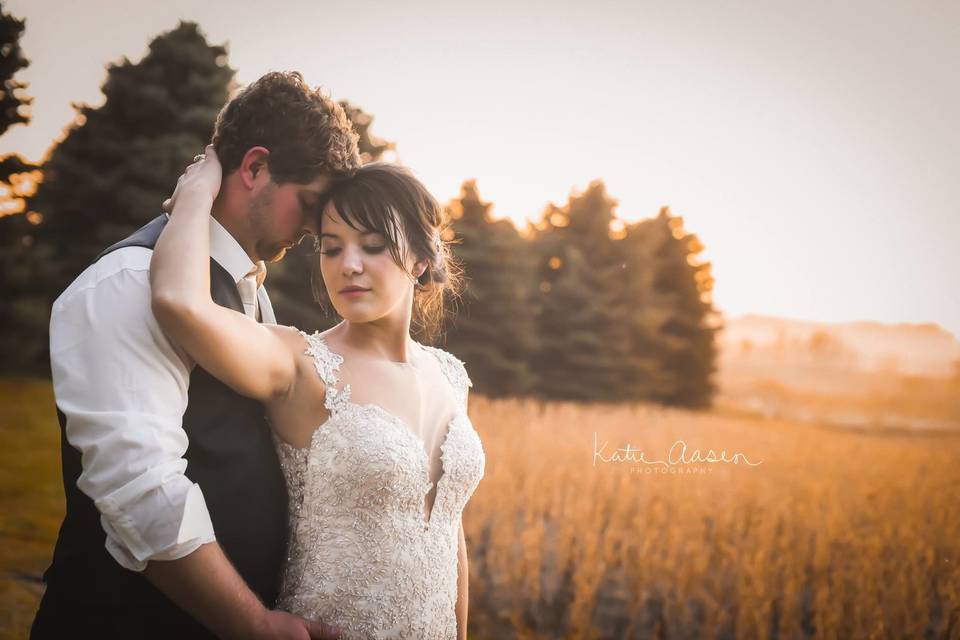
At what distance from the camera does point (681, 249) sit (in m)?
25.3

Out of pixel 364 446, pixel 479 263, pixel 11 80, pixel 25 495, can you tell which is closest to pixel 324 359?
pixel 364 446

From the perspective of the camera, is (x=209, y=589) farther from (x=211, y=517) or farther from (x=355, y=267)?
(x=355, y=267)

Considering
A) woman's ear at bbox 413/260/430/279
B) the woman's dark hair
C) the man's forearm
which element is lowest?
the man's forearm

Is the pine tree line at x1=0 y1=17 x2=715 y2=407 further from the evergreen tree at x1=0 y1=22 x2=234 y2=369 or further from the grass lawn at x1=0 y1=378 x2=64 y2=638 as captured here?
the grass lawn at x1=0 y1=378 x2=64 y2=638

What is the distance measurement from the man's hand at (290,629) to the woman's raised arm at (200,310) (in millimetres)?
605

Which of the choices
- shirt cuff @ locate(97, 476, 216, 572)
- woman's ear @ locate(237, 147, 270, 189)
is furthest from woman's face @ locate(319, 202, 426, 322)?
shirt cuff @ locate(97, 476, 216, 572)

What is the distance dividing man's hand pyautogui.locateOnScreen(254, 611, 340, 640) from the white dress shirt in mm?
312

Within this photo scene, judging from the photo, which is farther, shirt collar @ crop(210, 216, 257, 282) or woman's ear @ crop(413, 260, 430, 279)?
woman's ear @ crop(413, 260, 430, 279)

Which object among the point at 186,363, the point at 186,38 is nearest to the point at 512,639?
the point at 186,363

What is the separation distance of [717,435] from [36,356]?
14.0 metres

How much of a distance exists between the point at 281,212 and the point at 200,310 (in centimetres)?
59

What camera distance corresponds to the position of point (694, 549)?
15.3 feet

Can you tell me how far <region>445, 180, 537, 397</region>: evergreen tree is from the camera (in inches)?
732

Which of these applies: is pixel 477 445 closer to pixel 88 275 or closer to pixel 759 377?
pixel 88 275
